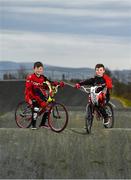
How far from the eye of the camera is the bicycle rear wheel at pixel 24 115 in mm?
11534

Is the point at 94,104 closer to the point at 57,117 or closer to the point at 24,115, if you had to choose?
the point at 57,117

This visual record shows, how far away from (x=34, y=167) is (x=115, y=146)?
3.67 ft

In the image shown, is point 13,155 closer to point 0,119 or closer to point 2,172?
point 2,172

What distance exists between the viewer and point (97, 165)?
8.73 m

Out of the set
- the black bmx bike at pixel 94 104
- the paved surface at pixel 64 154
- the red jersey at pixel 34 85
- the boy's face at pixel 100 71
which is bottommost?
the paved surface at pixel 64 154

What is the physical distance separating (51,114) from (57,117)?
6.1 inches

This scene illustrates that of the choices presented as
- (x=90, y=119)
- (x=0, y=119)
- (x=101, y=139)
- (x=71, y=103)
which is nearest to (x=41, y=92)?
(x=90, y=119)

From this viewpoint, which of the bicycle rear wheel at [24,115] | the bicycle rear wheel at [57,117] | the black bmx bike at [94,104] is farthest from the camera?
the bicycle rear wheel at [24,115]

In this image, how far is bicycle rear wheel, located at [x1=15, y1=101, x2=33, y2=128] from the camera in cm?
1153

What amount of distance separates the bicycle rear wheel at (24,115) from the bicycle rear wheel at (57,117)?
0.56m

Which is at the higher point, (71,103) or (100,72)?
(100,72)

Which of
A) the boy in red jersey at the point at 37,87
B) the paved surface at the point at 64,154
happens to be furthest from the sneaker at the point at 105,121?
the paved surface at the point at 64,154

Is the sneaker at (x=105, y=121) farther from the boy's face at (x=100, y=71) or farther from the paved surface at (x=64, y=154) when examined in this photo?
the paved surface at (x=64, y=154)

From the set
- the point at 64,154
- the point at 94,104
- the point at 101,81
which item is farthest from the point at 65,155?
the point at 101,81
